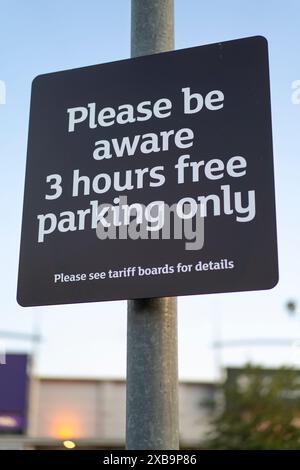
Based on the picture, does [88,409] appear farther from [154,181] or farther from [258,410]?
[154,181]

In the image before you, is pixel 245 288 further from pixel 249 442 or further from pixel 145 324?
pixel 249 442

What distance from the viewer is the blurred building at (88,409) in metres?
27.2

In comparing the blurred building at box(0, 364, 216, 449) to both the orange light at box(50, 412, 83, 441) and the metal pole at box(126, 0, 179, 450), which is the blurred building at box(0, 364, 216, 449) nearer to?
the orange light at box(50, 412, 83, 441)

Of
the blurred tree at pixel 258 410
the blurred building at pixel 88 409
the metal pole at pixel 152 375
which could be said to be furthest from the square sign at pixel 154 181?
the blurred building at pixel 88 409

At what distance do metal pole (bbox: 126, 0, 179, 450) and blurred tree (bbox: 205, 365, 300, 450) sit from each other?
17.0m

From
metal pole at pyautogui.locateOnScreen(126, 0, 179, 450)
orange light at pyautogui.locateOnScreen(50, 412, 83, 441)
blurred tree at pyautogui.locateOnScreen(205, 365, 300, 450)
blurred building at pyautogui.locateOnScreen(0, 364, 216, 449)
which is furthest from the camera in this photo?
orange light at pyautogui.locateOnScreen(50, 412, 83, 441)

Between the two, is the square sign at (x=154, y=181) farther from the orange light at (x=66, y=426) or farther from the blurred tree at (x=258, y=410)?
the orange light at (x=66, y=426)

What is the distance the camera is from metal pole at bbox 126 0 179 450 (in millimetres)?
2732

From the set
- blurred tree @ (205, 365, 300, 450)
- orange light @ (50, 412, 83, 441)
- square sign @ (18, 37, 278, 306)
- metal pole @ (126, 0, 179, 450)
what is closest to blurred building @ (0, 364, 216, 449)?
orange light @ (50, 412, 83, 441)

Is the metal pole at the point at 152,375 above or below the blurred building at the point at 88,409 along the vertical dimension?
below

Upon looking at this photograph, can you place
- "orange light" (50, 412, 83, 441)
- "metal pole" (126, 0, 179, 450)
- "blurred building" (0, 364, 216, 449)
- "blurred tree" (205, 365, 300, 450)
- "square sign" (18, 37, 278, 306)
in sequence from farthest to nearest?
"orange light" (50, 412, 83, 441), "blurred building" (0, 364, 216, 449), "blurred tree" (205, 365, 300, 450), "square sign" (18, 37, 278, 306), "metal pole" (126, 0, 179, 450)

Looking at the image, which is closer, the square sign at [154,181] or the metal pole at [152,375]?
the metal pole at [152,375]

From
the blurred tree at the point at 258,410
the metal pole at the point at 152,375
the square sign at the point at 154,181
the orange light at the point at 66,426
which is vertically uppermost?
the orange light at the point at 66,426

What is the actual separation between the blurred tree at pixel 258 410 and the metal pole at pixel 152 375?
17.0 meters
